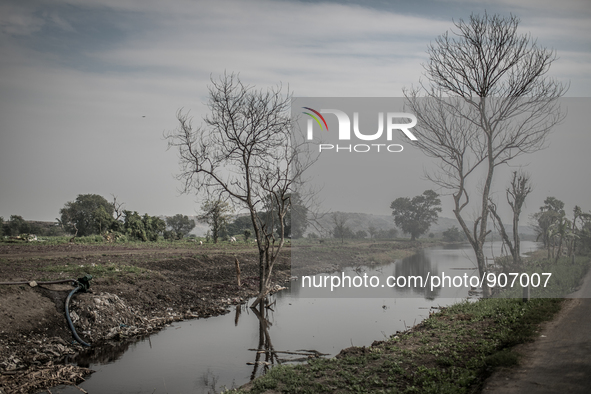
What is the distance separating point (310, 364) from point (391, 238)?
3606cm

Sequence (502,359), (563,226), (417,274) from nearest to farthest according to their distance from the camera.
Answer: (502,359) < (563,226) < (417,274)

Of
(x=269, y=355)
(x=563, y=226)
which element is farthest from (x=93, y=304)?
(x=563, y=226)

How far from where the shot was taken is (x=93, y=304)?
11.9 m

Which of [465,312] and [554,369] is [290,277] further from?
[554,369]

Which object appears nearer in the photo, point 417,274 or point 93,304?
point 93,304

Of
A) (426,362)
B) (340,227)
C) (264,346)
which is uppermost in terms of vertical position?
(340,227)

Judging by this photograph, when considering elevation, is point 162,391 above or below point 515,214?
below

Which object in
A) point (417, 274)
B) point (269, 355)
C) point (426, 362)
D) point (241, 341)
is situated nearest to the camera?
point (426, 362)

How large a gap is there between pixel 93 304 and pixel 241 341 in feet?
13.3

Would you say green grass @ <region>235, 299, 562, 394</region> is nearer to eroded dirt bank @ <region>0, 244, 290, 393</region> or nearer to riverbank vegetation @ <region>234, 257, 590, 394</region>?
riverbank vegetation @ <region>234, 257, 590, 394</region>

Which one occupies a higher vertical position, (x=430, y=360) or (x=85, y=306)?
(x=85, y=306)

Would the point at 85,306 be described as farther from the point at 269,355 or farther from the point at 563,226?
the point at 563,226

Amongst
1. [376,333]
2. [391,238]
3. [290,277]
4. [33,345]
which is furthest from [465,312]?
[391,238]

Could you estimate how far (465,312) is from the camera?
38.7 feet
